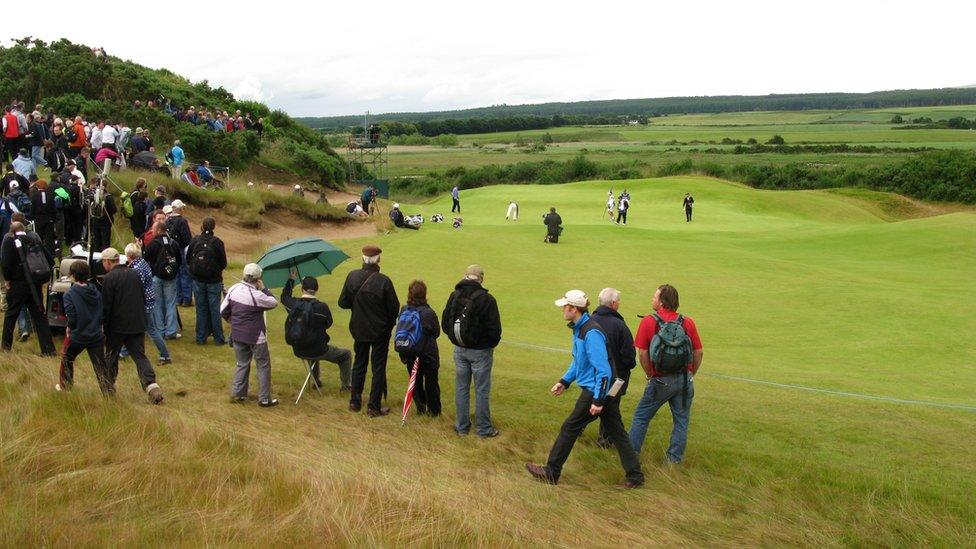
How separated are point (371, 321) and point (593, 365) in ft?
11.1

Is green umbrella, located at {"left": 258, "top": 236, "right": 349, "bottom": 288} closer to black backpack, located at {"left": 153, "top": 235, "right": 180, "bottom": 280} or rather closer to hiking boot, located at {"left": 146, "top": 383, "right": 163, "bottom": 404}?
black backpack, located at {"left": 153, "top": 235, "right": 180, "bottom": 280}

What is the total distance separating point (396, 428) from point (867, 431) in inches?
220

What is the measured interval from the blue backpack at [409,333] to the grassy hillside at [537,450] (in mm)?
974

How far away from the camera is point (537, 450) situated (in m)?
9.30

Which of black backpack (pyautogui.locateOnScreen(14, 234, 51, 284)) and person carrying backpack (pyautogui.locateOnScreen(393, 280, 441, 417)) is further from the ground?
black backpack (pyautogui.locateOnScreen(14, 234, 51, 284))

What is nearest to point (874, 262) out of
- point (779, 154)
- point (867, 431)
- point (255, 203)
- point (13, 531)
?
point (867, 431)

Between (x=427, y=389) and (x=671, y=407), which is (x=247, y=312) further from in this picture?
(x=671, y=407)

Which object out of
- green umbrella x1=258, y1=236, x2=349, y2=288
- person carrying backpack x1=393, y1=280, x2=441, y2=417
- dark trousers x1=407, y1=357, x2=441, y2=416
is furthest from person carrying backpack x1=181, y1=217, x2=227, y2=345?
dark trousers x1=407, y1=357, x2=441, y2=416

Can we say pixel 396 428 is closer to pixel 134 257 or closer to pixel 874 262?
pixel 134 257

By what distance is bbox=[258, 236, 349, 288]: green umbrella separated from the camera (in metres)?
13.9

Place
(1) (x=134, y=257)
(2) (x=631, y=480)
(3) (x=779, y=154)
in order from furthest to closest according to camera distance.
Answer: (3) (x=779, y=154)
(1) (x=134, y=257)
(2) (x=631, y=480)

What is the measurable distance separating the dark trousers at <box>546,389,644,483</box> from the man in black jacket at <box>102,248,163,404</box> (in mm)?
4922

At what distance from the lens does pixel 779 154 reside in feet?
362

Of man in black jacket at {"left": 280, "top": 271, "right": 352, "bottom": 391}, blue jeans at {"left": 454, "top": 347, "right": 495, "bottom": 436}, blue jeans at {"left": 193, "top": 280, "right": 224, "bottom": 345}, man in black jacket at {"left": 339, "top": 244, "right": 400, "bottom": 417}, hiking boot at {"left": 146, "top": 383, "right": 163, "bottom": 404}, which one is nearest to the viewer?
blue jeans at {"left": 454, "top": 347, "right": 495, "bottom": 436}
